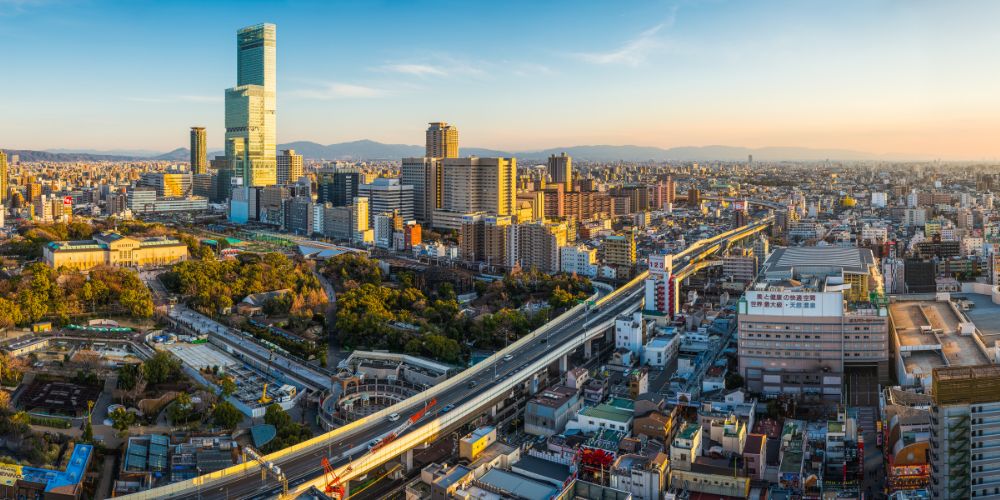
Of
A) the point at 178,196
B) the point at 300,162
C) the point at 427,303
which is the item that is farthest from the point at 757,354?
the point at 300,162

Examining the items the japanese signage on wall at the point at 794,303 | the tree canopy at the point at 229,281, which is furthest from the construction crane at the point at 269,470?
the tree canopy at the point at 229,281

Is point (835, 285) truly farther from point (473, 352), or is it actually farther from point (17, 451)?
point (17, 451)

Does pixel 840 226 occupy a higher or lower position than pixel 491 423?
higher

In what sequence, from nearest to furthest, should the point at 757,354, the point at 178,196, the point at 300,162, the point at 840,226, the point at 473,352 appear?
the point at 757,354 → the point at 473,352 → the point at 840,226 → the point at 178,196 → the point at 300,162

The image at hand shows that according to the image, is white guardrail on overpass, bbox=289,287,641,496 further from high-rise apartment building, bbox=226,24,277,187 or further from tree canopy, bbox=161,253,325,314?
high-rise apartment building, bbox=226,24,277,187

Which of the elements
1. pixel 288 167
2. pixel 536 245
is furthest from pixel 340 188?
pixel 536 245

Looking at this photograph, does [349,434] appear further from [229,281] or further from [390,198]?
[390,198]
